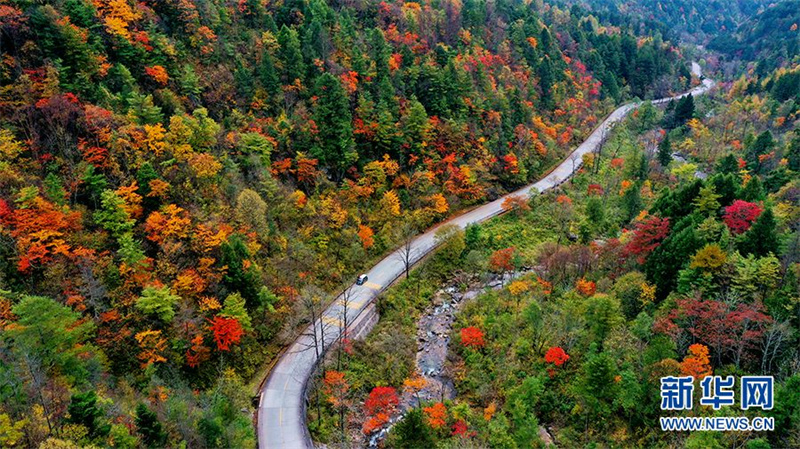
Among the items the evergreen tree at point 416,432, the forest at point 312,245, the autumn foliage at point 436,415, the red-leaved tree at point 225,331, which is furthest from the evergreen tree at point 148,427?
the autumn foliage at point 436,415

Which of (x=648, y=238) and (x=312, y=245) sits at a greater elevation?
(x=312, y=245)

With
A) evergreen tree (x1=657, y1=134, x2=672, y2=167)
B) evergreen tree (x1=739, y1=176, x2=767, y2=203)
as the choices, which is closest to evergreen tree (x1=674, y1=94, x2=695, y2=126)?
evergreen tree (x1=657, y1=134, x2=672, y2=167)

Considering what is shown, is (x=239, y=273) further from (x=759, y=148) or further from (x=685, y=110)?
(x=685, y=110)

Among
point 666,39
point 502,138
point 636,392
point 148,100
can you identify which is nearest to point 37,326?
point 148,100

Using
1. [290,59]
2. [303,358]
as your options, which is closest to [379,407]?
[303,358]

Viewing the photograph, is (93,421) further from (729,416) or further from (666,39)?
(666,39)

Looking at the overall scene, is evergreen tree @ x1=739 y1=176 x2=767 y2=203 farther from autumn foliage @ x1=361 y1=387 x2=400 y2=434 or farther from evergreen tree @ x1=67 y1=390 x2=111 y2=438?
evergreen tree @ x1=67 y1=390 x2=111 y2=438
